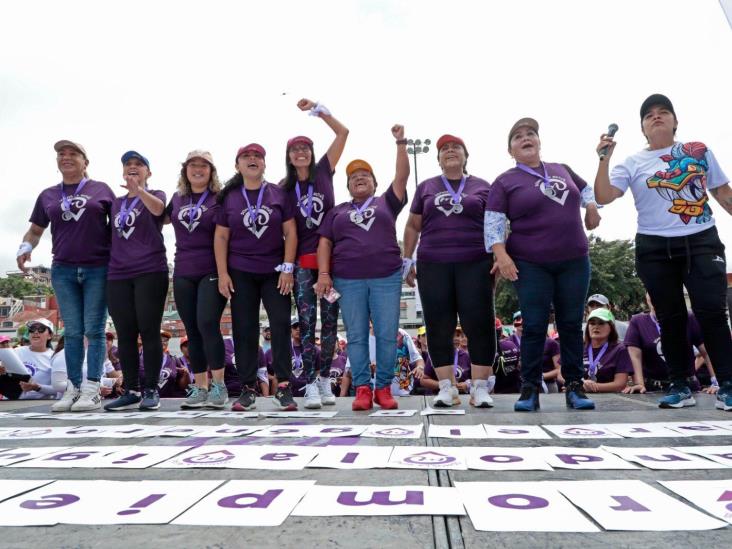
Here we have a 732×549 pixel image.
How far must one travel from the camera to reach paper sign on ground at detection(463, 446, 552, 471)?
175cm

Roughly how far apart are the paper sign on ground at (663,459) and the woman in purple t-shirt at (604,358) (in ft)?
9.63

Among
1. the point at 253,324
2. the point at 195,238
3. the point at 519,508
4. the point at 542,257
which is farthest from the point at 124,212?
the point at 519,508

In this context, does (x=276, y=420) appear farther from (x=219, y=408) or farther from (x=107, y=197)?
(x=107, y=197)

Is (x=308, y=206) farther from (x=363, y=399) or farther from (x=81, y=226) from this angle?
(x=81, y=226)

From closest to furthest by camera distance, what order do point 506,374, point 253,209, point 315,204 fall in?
point 253,209, point 315,204, point 506,374

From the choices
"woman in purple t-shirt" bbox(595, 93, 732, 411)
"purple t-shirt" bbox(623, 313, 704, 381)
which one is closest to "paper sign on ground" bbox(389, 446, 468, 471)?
"woman in purple t-shirt" bbox(595, 93, 732, 411)

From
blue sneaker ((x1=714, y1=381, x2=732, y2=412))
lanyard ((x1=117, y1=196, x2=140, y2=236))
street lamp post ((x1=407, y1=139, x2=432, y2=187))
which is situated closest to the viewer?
blue sneaker ((x1=714, y1=381, x2=732, y2=412))

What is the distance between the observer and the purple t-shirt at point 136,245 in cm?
407

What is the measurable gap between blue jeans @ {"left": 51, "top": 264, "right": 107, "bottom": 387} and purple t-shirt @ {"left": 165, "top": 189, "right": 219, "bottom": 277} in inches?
27.8

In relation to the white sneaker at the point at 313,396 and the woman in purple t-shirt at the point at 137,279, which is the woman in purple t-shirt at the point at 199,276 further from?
the white sneaker at the point at 313,396

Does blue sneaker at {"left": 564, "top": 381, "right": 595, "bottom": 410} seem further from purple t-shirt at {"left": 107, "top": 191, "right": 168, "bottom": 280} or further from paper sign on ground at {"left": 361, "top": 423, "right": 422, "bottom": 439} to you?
purple t-shirt at {"left": 107, "top": 191, "right": 168, "bottom": 280}

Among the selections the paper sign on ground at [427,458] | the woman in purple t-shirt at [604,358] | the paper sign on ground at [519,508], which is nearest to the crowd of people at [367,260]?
the woman in purple t-shirt at [604,358]

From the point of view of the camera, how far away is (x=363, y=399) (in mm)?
3555

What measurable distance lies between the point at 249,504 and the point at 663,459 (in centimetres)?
138
